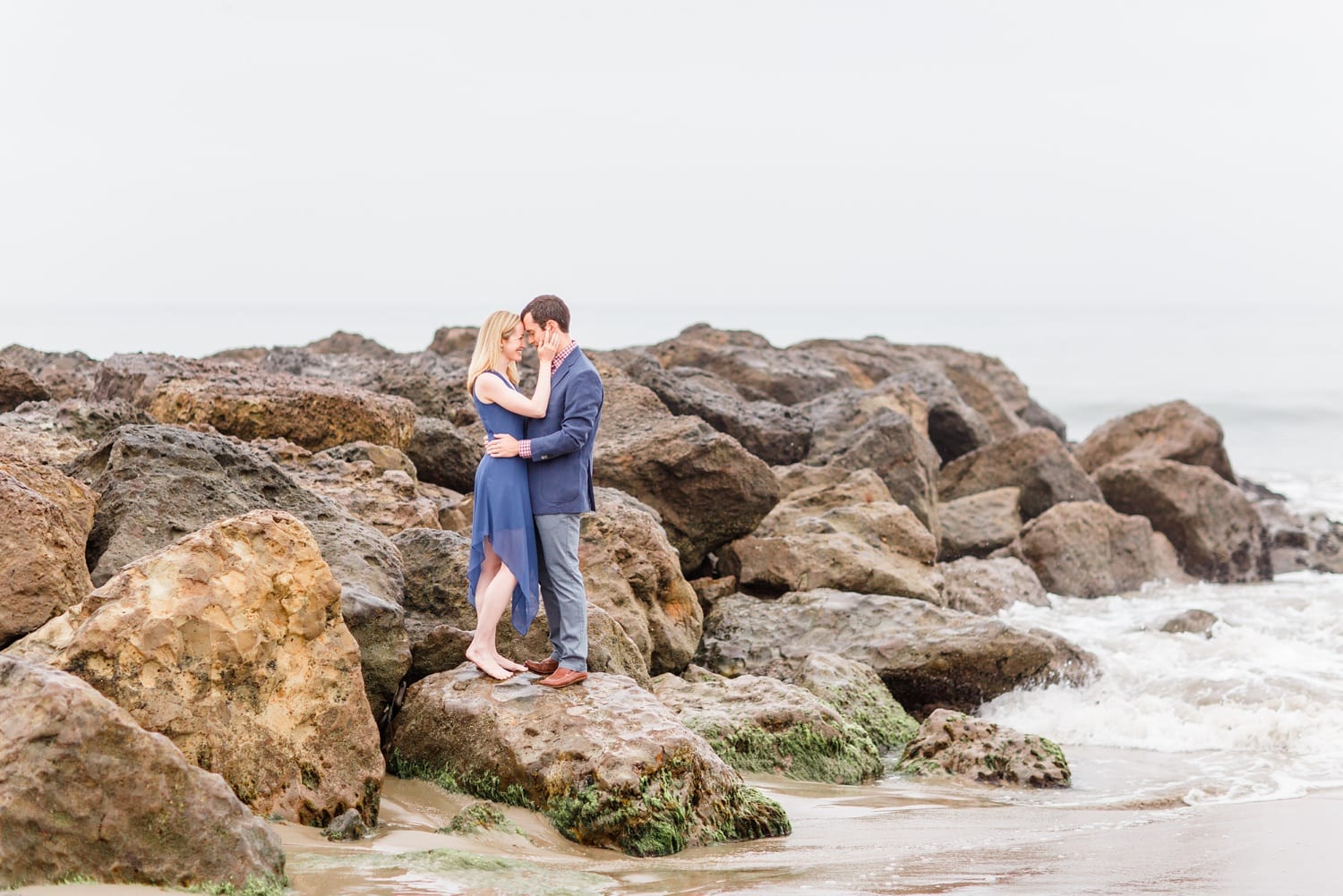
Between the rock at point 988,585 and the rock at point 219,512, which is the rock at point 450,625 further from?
the rock at point 988,585

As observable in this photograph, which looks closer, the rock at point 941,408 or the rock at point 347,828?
the rock at point 347,828

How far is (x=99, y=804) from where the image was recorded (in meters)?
3.95

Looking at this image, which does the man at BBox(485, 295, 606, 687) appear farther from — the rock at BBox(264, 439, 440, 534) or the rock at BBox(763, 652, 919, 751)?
the rock at BBox(763, 652, 919, 751)

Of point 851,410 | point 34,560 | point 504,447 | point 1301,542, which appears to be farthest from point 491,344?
point 1301,542

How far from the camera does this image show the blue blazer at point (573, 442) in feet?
19.4

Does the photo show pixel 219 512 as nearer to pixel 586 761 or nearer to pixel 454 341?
pixel 586 761

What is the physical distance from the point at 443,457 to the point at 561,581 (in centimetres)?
460

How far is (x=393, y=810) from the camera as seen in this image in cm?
530

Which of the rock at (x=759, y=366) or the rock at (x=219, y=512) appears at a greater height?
the rock at (x=759, y=366)

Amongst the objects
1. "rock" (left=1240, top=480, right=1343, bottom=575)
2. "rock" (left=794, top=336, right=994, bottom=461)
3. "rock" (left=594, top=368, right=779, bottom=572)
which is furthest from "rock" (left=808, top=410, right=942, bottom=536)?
"rock" (left=1240, top=480, right=1343, bottom=575)

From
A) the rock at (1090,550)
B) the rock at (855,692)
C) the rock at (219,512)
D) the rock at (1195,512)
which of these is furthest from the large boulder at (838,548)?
the rock at (1195,512)

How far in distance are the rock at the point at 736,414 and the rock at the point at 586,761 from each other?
291 inches

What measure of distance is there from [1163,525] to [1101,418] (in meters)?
38.4

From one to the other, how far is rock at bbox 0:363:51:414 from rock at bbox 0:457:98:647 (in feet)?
14.4
